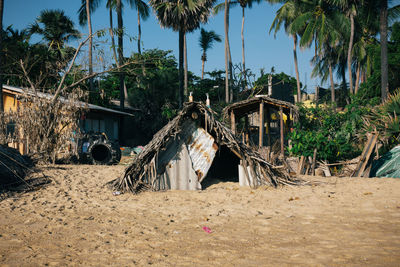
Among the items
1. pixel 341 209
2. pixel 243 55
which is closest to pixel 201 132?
pixel 341 209

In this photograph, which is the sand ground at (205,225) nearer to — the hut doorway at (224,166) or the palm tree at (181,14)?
the hut doorway at (224,166)

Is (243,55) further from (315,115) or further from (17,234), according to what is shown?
(17,234)

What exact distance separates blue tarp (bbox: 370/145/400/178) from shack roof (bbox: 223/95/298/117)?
2740mm

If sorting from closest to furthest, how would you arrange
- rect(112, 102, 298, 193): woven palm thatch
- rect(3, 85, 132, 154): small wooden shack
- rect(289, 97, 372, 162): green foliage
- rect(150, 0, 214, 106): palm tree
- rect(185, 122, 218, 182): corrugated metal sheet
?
rect(112, 102, 298, 193): woven palm thatch
rect(185, 122, 218, 182): corrugated metal sheet
rect(289, 97, 372, 162): green foliage
rect(3, 85, 132, 154): small wooden shack
rect(150, 0, 214, 106): palm tree

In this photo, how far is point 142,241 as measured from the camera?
142 inches

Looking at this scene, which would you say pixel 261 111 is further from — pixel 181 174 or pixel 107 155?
pixel 107 155

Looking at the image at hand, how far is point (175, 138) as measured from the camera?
21.8 feet

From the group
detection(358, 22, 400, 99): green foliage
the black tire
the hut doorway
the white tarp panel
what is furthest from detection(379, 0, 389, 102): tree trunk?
the black tire

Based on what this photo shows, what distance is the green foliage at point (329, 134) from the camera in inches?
332

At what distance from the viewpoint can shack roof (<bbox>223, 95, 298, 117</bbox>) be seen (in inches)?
395

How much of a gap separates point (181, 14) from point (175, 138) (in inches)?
649

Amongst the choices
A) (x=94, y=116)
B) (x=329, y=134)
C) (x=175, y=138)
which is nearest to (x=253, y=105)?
(x=329, y=134)

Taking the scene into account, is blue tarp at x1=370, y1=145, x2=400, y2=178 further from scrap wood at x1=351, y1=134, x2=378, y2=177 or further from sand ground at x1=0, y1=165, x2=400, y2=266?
sand ground at x1=0, y1=165, x2=400, y2=266

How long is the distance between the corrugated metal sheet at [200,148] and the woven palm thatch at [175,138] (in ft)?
0.52
